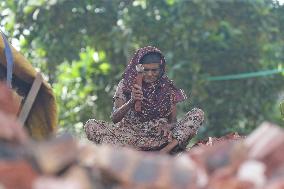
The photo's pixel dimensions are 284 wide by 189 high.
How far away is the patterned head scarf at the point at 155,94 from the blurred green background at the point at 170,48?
580 centimetres

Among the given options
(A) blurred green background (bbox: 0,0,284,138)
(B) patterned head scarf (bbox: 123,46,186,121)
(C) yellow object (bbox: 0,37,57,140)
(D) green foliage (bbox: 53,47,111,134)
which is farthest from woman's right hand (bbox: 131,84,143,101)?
(D) green foliage (bbox: 53,47,111,134)

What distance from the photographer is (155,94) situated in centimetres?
610

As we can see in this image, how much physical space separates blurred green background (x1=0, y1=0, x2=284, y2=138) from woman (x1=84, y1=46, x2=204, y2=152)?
19.1ft

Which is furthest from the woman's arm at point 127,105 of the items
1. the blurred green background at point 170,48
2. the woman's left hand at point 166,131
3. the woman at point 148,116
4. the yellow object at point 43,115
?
the blurred green background at point 170,48

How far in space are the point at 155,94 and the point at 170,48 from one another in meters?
6.22

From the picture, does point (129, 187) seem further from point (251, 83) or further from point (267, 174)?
point (251, 83)

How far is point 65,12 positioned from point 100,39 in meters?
0.76

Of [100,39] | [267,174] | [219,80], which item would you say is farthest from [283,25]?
[267,174]

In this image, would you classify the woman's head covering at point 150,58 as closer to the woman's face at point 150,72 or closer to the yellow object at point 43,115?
the woman's face at point 150,72

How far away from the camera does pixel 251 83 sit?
12.6 meters

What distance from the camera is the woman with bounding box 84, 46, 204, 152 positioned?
568cm

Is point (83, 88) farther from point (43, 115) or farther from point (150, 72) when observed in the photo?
point (43, 115)

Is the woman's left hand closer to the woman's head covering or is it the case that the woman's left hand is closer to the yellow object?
the woman's head covering

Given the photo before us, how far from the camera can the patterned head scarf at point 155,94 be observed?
19.9 ft
